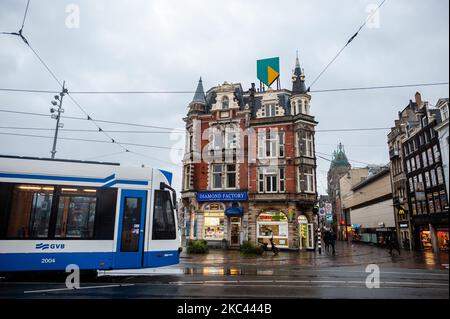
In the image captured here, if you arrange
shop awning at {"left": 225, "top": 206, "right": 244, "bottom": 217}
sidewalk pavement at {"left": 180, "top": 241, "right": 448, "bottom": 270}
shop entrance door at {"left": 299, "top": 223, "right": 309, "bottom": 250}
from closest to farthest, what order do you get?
sidewalk pavement at {"left": 180, "top": 241, "right": 448, "bottom": 270} < shop entrance door at {"left": 299, "top": 223, "right": 309, "bottom": 250} < shop awning at {"left": 225, "top": 206, "right": 244, "bottom": 217}

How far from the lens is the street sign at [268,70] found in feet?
98.2

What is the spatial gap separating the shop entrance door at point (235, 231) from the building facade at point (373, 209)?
909 inches

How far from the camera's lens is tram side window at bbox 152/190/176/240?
10.8 meters

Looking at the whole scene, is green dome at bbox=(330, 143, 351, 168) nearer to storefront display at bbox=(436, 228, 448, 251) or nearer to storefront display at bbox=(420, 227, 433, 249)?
storefront display at bbox=(420, 227, 433, 249)

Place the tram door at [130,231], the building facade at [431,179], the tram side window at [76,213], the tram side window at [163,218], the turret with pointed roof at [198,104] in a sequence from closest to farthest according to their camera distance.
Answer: the building facade at [431,179]
the tram side window at [76,213]
the tram door at [130,231]
the tram side window at [163,218]
the turret with pointed roof at [198,104]

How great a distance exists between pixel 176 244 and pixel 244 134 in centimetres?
2174

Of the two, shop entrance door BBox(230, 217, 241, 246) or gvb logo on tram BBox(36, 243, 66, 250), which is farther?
shop entrance door BBox(230, 217, 241, 246)

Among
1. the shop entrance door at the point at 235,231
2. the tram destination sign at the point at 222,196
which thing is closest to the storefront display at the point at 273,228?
the shop entrance door at the point at 235,231

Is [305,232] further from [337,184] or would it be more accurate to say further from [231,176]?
[337,184]

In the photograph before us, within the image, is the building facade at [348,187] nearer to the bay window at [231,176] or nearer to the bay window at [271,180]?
the bay window at [271,180]

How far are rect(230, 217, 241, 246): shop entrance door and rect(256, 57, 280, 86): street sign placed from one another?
49.2 feet

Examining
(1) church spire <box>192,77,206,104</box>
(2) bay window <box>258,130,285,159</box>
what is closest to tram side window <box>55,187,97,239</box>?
(2) bay window <box>258,130,285,159</box>
